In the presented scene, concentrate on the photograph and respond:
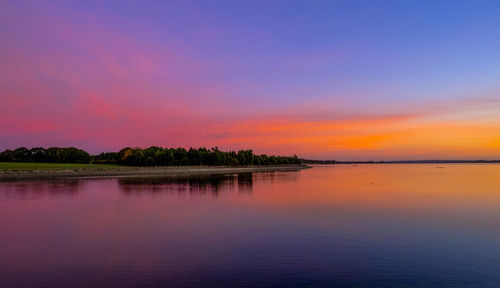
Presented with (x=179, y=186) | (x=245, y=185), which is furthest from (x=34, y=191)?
(x=245, y=185)

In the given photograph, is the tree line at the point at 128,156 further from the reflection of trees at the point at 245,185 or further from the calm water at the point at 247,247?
the calm water at the point at 247,247

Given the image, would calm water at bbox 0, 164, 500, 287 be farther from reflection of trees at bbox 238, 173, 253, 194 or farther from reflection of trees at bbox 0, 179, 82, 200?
reflection of trees at bbox 238, 173, 253, 194

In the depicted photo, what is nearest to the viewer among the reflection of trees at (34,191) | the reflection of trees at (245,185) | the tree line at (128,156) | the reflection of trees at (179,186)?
the reflection of trees at (34,191)

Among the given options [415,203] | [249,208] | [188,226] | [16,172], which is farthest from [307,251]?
[16,172]

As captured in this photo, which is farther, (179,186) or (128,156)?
(128,156)

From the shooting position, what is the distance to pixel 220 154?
18125cm

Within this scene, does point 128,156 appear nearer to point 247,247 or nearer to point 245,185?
point 245,185

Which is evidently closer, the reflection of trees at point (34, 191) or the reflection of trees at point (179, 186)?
the reflection of trees at point (34, 191)

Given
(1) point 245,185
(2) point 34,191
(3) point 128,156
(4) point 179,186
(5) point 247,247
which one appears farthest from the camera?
(3) point 128,156

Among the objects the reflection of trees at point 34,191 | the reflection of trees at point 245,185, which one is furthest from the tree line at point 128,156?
the reflection of trees at point 34,191

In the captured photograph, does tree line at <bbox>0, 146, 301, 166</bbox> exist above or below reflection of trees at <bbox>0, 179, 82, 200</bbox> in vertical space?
above

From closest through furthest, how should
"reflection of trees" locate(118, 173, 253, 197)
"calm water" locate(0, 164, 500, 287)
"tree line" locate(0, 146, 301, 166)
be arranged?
"calm water" locate(0, 164, 500, 287) < "reflection of trees" locate(118, 173, 253, 197) < "tree line" locate(0, 146, 301, 166)

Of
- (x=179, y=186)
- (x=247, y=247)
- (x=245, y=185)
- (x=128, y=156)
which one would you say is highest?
(x=128, y=156)

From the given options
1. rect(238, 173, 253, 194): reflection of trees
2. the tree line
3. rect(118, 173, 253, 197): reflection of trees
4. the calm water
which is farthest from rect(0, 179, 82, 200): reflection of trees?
the tree line
